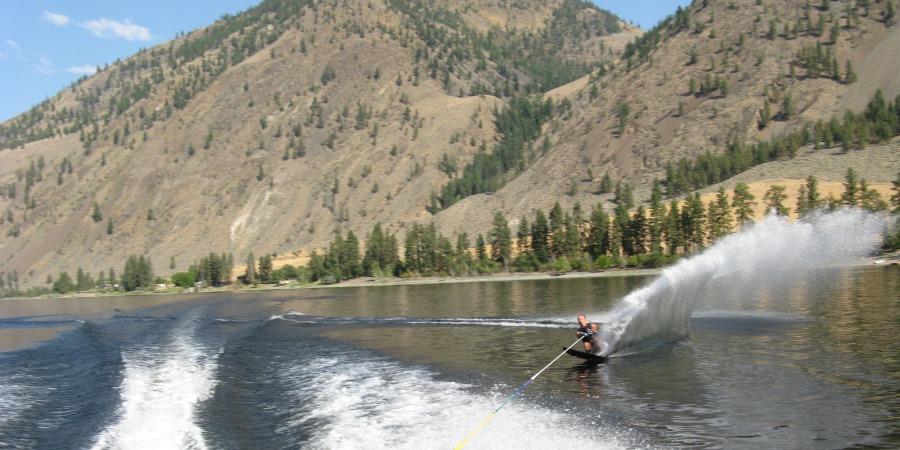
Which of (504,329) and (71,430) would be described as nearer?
(71,430)

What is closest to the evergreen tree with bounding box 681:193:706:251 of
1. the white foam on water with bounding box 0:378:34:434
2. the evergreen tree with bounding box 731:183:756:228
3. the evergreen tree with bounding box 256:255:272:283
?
the evergreen tree with bounding box 731:183:756:228

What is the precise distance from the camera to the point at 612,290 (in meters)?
82.6

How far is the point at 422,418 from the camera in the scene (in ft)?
88.0

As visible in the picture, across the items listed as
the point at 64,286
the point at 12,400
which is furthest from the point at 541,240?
the point at 64,286

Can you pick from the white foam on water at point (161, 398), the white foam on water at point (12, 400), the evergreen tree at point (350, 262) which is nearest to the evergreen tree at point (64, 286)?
the evergreen tree at point (350, 262)

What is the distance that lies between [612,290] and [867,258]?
35.8 meters

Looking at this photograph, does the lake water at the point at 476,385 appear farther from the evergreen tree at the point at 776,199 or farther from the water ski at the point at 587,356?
the evergreen tree at the point at 776,199

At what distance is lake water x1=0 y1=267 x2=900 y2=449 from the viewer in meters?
23.9

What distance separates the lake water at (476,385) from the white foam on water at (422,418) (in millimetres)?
98

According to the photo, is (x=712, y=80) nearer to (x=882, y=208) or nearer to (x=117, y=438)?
(x=882, y=208)

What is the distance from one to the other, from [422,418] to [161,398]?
499 inches

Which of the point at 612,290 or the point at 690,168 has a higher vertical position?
the point at 690,168

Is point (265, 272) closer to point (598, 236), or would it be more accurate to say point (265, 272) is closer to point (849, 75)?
point (598, 236)

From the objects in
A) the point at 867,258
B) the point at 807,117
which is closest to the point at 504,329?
the point at 867,258
